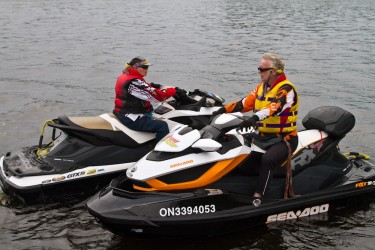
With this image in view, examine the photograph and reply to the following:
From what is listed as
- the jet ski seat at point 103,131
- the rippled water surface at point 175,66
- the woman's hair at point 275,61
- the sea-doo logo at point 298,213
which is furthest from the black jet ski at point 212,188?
the jet ski seat at point 103,131

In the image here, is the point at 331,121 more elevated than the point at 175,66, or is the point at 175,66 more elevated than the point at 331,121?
the point at 331,121

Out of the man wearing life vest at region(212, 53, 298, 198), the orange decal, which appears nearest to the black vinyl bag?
the man wearing life vest at region(212, 53, 298, 198)

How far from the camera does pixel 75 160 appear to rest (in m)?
6.91

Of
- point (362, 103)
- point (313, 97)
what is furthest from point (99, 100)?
point (362, 103)

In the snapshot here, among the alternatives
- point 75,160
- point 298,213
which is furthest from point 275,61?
point 75,160

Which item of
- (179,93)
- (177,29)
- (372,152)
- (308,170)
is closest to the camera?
(308,170)

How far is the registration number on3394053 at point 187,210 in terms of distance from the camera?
5527 millimetres

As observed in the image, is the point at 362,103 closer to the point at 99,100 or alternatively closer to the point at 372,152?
the point at 372,152

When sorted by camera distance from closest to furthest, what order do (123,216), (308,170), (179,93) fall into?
(123,216)
(308,170)
(179,93)

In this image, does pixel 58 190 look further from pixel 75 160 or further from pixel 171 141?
pixel 171 141

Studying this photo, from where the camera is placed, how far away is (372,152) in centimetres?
941

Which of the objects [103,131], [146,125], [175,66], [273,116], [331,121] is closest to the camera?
[273,116]

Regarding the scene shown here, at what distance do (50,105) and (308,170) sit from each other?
840cm

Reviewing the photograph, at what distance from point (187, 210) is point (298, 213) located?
164cm
